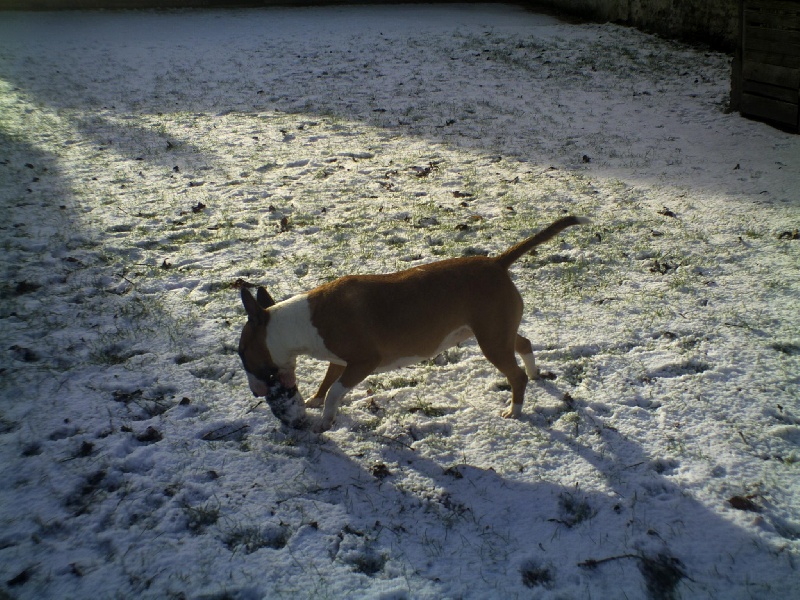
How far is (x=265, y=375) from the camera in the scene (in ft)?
12.4

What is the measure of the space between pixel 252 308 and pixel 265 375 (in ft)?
1.44

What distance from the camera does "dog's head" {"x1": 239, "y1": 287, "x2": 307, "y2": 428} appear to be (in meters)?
3.73

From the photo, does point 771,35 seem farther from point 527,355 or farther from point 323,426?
point 323,426

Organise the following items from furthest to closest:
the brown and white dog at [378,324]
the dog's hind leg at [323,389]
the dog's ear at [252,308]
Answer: the dog's hind leg at [323,389]
the brown and white dog at [378,324]
the dog's ear at [252,308]

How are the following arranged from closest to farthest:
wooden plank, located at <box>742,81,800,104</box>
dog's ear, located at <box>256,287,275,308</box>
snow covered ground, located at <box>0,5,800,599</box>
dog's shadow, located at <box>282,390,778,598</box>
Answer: dog's shadow, located at <box>282,390,778,598</box> < snow covered ground, located at <box>0,5,800,599</box> < dog's ear, located at <box>256,287,275,308</box> < wooden plank, located at <box>742,81,800,104</box>

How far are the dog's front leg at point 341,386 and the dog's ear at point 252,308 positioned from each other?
62 cm

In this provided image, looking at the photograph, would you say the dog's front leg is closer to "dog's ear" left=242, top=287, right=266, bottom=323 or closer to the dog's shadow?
the dog's shadow

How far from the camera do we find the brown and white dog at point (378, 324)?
12.2 ft

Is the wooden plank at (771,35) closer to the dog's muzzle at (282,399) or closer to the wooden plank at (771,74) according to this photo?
the wooden plank at (771,74)

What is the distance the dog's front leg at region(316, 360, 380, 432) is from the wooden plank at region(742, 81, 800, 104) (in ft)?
27.2

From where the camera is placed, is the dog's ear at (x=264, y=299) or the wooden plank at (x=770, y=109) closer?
the dog's ear at (x=264, y=299)

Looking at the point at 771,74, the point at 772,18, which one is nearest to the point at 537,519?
the point at 771,74

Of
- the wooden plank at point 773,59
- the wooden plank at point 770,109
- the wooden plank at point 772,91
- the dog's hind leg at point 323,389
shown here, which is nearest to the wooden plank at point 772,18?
the wooden plank at point 773,59

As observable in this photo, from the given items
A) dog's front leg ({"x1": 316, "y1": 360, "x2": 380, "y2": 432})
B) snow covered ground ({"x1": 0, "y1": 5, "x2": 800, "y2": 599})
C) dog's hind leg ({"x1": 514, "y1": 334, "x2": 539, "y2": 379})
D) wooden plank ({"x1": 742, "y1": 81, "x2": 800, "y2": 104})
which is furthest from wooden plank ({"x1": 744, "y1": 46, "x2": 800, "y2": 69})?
dog's front leg ({"x1": 316, "y1": 360, "x2": 380, "y2": 432})
